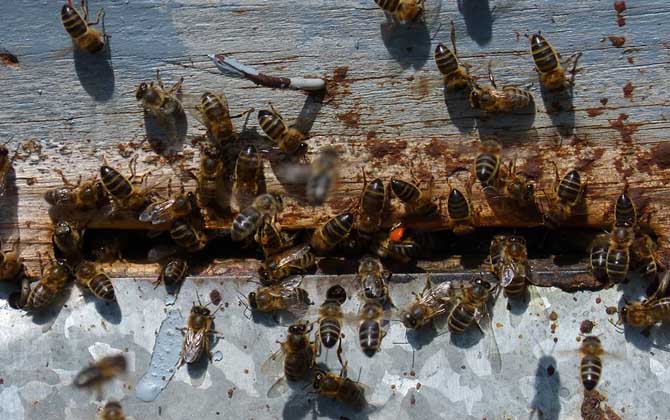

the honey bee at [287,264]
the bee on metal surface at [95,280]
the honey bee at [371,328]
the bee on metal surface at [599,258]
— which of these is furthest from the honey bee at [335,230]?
the bee on metal surface at [599,258]

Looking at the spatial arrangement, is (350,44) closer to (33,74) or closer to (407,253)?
(407,253)

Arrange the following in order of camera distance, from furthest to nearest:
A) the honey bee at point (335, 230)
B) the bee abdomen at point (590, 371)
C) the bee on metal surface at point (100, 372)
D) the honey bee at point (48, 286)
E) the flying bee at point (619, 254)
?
the honey bee at point (48, 286), the honey bee at point (335, 230), the bee on metal surface at point (100, 372), the flying bee at point (619, 254), the bee abdomen at point (590, 371)

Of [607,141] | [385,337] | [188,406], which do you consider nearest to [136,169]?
[188,406]

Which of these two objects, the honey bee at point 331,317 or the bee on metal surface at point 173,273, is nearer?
the honey bee at point 331,317

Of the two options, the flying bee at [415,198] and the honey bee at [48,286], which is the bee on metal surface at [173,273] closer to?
the honey bee at [48,286]

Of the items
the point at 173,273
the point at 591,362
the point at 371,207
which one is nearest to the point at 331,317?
the point at 371,207

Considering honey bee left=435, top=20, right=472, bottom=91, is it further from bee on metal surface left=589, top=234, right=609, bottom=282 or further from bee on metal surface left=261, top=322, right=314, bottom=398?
bee on metal surface left=261, top=322, right=314, bottom=398
